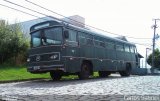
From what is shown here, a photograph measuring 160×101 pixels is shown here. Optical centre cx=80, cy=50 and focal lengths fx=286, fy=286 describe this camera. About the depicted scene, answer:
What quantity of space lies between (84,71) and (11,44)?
46.3 ft

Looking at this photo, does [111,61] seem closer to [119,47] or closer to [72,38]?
[119,47]

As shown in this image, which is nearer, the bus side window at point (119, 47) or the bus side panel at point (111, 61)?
the bus side panel at point (111, 61)

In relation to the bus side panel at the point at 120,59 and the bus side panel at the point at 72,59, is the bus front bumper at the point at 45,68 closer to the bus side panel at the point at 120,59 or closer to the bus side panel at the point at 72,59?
the bus side panel at the point at 72,59

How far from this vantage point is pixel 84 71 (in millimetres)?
17594

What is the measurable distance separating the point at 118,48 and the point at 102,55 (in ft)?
13.2

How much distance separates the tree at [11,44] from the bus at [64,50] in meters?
12.2

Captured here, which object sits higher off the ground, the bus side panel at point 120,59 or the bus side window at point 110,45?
the bus side window at point 110,45

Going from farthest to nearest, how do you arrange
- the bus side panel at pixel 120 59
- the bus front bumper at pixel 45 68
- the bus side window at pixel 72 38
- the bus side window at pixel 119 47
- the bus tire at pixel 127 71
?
the bus tire at pixel 127 71, the bus side window at pixel 119 47, the bus side panel at pixel 120 59, the bus side window at pixel 72 38, the bus front bumper at pixel 45 68

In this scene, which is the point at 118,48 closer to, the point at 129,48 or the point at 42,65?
the point at 129,48

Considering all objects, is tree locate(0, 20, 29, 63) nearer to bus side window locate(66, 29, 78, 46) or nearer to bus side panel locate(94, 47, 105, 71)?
bus side panel locate(94, 47, 105, 71)

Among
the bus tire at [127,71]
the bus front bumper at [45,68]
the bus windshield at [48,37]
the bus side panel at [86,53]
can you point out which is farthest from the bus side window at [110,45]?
the bus front bumper at [45,68]

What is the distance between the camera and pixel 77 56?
1680cm

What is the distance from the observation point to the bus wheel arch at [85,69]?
1734 cm

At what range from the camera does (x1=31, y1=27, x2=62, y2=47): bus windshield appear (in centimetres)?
1566
